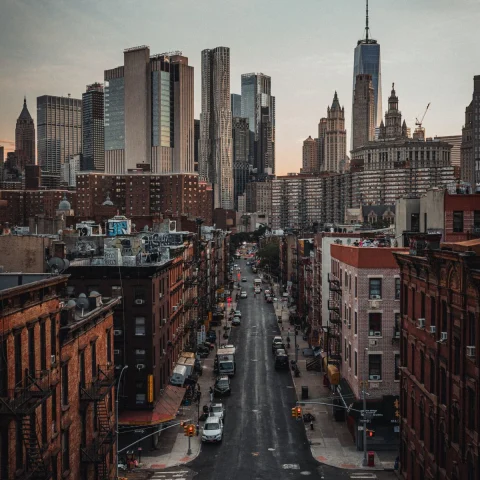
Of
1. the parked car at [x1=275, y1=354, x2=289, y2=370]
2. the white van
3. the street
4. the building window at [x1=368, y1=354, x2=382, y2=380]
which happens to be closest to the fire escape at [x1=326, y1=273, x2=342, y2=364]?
the street

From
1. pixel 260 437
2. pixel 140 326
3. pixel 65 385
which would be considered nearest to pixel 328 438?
pixel 260 437

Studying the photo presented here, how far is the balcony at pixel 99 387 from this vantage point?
123ft

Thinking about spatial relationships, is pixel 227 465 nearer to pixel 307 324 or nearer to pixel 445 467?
pixel 445 467

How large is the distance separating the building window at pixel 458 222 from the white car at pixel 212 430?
78.4ft

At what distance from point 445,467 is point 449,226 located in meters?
20.3

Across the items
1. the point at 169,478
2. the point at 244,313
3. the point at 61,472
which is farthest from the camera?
the point at 244,313

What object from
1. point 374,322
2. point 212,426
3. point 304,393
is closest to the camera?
point 374,322

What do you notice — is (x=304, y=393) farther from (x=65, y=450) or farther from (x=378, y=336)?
(x=65, y=450)

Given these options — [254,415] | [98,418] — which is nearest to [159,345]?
[254,415]

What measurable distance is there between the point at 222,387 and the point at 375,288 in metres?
Result: 23.4

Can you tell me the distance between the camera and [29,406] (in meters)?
27.9

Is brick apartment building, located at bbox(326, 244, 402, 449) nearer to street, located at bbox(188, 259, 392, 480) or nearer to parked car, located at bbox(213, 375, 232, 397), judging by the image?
street, located at bbox(188, 259, 392, 480)

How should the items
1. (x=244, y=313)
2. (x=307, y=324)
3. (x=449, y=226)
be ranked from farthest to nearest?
(x=244, y=313), (x=307, y=324), (x=449, y=226)

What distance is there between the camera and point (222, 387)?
74.1 meters
